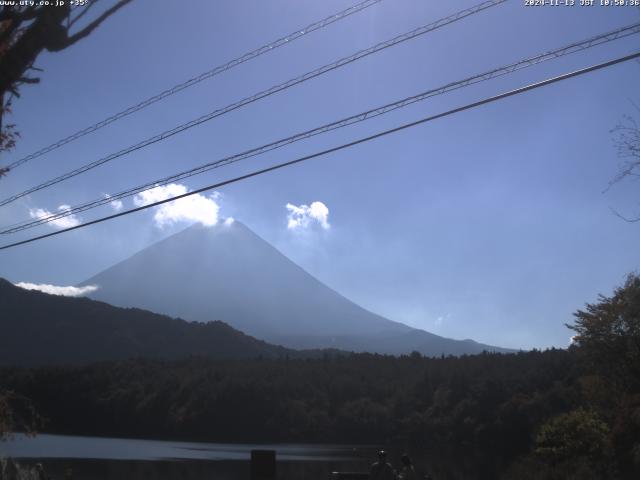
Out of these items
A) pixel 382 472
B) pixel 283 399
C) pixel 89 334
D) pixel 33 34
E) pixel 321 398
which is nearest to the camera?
pixel 33 34

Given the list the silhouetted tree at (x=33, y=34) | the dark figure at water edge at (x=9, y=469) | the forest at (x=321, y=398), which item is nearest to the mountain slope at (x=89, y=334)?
the forest at (x=321, y=398)

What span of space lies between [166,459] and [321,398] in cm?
3038

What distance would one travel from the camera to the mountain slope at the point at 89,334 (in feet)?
295

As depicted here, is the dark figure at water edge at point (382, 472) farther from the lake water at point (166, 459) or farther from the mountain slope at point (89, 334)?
the mountain slope at point (89, 334)

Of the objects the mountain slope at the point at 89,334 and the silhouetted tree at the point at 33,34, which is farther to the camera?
the mountain slope at the point at 89,334

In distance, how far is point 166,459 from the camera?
47.7 m

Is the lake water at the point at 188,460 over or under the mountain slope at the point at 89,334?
under

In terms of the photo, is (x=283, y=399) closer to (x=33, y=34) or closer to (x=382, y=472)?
(x=382, y=472)

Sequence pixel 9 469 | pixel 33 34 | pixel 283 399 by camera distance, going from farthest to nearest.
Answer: pixel 283 399 < pixel 9 469 < pixel 33 34

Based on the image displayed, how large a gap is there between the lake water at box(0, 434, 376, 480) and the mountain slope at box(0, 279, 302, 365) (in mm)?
26018

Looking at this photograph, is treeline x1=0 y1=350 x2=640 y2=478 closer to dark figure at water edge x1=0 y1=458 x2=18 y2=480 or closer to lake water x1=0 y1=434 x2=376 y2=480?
lake water x1=0 y1=434 x2=376 y2=480

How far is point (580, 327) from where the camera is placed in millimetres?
30266

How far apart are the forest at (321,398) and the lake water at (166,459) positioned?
4882mm

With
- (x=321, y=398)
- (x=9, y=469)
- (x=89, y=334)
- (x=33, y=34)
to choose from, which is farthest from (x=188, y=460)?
(x=89, y=334)
